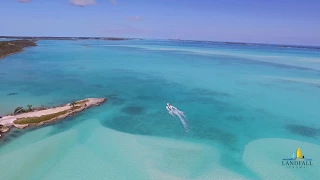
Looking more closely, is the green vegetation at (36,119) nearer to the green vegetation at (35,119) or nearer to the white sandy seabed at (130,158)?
the green vegetation at (35,119)

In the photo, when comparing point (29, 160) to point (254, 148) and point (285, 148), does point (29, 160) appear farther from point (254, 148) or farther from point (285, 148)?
point (285, 148)

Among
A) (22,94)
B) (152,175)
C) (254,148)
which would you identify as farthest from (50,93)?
(254,148)

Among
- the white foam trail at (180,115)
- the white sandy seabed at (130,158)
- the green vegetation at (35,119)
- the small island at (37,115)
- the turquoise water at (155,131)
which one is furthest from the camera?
the white foam trail at (180,115)

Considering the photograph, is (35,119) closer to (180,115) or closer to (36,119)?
(36,119)

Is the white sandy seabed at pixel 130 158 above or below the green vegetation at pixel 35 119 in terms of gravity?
below

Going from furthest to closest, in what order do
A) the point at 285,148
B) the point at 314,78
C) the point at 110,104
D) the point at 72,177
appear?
1. the point at 314,78
2. the point at 110,104
3. the point at 285,148
4. the point at 72,177

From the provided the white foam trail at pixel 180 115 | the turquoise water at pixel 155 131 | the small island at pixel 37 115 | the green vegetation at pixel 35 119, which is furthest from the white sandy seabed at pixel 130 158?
the white foam trail at pixel 180 115

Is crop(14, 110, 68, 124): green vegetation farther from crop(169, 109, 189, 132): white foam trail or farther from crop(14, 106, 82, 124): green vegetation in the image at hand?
crop(169, 109, 189, 132): white foam trail
